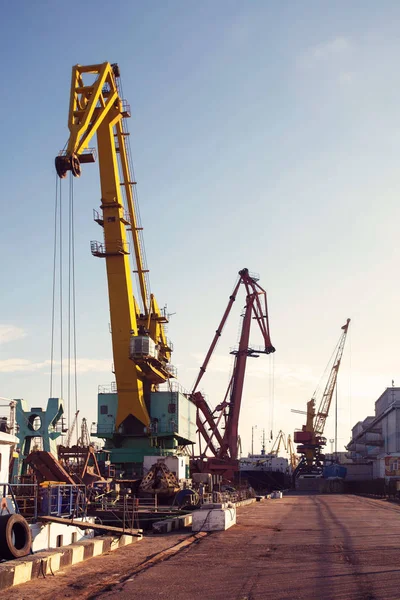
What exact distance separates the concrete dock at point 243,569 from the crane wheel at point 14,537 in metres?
1.35

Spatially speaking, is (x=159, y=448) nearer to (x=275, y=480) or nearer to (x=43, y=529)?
(x=43, y=529)

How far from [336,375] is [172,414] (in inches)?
3467

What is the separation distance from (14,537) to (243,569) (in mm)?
6049

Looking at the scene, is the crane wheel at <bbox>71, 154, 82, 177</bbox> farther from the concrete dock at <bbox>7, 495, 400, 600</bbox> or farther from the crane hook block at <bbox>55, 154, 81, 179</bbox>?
the concrete dock at <bbox>7, 495, 400, 600</bbox>

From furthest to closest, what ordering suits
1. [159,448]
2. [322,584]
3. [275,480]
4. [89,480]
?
[275,480] < [159,448] < [89,480] < [322,584]

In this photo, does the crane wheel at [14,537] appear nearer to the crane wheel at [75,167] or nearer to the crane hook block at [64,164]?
the crane hook block at [64,164]

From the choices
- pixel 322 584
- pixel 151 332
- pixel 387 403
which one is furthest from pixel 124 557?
pixel 387 403

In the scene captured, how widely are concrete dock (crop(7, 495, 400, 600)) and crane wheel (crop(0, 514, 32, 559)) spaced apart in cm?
135

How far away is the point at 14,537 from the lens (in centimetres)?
1783

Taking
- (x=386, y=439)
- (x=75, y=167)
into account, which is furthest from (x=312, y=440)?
(x=75, y=167)

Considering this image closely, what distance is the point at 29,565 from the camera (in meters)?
15.8

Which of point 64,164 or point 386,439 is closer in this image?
point 64,164

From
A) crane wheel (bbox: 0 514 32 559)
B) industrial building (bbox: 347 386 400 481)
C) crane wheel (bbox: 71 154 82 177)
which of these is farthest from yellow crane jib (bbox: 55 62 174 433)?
industrial building (bbox: 347 386 400 481)

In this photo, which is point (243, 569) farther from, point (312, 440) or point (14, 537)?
point (312, 440)
